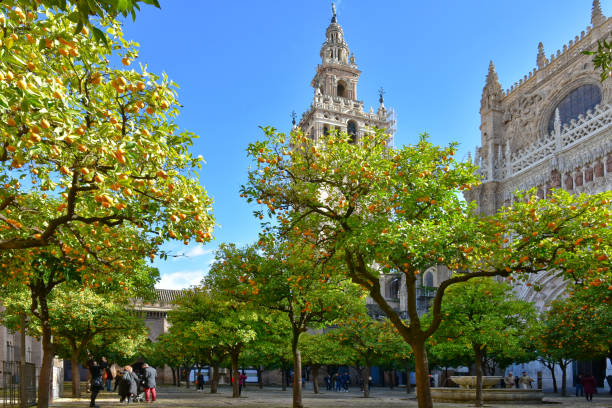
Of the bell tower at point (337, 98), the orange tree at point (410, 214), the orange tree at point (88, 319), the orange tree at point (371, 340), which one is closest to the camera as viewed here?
the orange tree at point (410, 214)

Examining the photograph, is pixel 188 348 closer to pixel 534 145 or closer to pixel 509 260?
pixel 509 260

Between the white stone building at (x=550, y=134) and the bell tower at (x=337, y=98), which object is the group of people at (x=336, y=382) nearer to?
the white stone building at (x=550, y=134)

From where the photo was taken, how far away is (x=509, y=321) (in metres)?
25.8

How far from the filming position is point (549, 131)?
45.4 metres

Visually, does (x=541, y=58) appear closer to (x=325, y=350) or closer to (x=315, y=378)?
(x=325, y=350)

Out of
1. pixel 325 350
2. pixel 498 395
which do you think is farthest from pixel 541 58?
pixel 498 395

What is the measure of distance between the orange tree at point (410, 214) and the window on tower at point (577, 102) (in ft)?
105

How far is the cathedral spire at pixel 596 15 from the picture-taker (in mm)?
41188

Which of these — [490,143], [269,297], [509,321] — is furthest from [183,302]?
[490,143]

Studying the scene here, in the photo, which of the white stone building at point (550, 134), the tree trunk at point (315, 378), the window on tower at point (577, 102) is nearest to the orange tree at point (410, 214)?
the white stone building at point (550, 134)

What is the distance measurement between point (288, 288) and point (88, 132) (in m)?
13.6

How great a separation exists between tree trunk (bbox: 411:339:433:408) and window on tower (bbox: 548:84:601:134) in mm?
33309

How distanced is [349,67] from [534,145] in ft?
148

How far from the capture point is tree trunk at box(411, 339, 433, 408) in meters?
13.6
